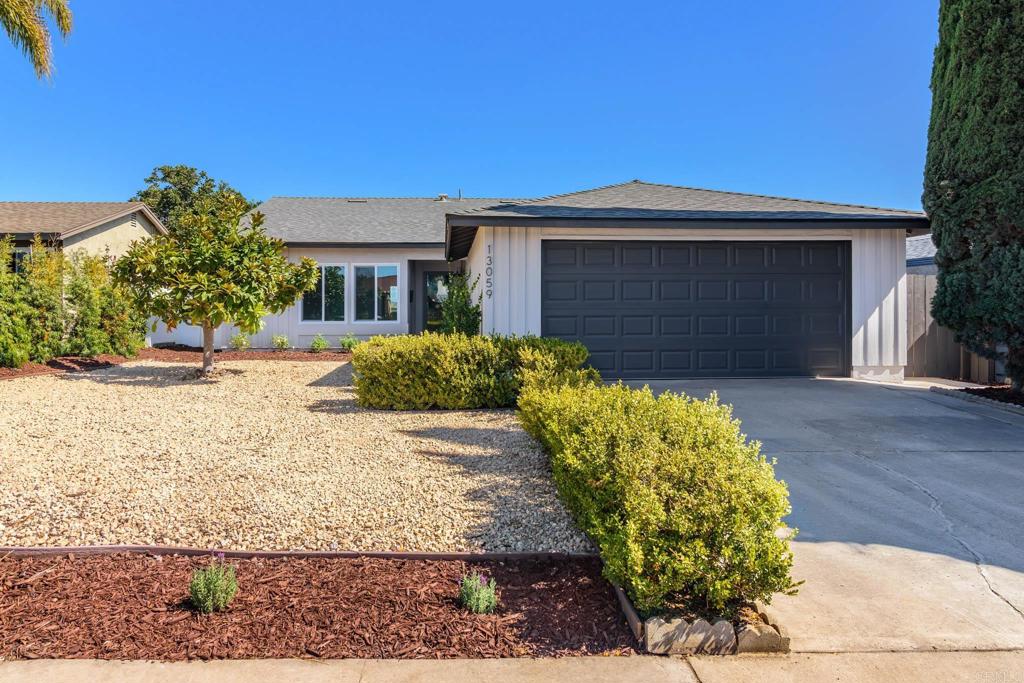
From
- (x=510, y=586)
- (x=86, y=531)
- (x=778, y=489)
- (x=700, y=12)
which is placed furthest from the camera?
(x=700, y=12)

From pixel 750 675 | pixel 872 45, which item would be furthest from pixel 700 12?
pixel 750 675

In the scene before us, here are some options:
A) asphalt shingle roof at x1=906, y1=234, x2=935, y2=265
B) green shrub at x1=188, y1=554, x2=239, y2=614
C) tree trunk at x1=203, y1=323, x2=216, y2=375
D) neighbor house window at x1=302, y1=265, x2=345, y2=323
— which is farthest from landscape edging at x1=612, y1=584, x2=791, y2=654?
asphalt shingle roof at x1=906, y1=234, x2=935, y2=265

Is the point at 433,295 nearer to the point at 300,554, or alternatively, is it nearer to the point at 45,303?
the point at 45,303

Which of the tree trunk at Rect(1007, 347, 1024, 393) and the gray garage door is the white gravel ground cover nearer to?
the gray garage door

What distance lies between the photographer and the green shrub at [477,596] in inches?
103

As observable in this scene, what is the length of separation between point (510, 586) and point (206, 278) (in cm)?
838

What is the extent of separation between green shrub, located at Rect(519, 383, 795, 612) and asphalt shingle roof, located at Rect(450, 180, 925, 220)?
607cm

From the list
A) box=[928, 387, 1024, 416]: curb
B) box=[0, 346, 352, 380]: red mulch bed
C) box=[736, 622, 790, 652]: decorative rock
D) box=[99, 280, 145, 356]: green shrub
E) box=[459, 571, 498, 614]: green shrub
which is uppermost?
box=[99, 280, 145, 356]: green shrub

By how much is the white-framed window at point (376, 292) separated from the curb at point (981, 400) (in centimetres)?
1252

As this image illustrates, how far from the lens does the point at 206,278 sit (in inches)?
359

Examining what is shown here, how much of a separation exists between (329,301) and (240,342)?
257cm

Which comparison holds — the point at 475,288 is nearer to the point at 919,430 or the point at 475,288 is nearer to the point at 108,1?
the point at 919,430

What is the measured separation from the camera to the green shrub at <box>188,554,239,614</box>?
257 cm

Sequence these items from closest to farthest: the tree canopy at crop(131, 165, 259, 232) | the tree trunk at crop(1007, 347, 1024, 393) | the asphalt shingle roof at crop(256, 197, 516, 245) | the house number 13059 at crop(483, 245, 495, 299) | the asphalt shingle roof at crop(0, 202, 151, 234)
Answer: the tree trunk at crop(1007, 347, 1024, 393)
the house number 13059 at crop(483, 245, 495, 299)
the asphalt shingle roof at crop(0, 202, 151, 234)
the asphalt shingle roof at crop(256, 197, 516, 245)
the tree canopy at crop(131, 165, 259, 232)
